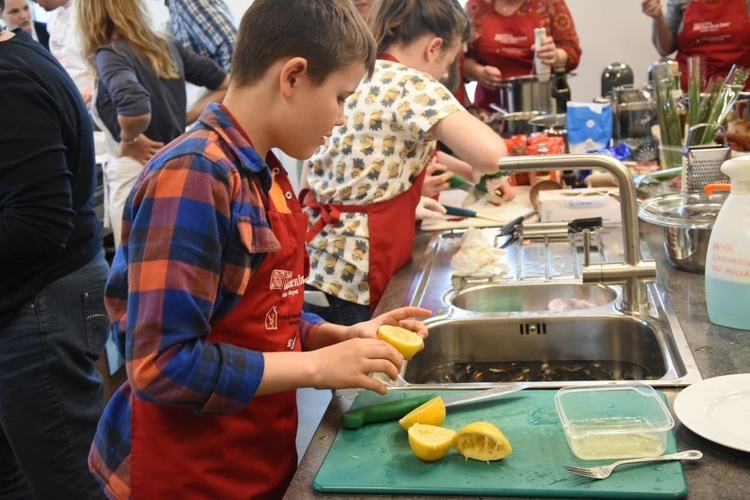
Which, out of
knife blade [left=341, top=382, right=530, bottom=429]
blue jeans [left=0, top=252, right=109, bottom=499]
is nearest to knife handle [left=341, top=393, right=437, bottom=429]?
knife blade [left=341, top=382, right=530, bottom=429]

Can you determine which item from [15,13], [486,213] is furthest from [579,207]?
[15,13]

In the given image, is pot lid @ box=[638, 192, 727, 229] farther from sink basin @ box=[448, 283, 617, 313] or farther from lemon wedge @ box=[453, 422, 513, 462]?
lemon wedge @ box=[453, 422, 513, 462]

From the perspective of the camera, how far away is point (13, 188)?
151 centimetres

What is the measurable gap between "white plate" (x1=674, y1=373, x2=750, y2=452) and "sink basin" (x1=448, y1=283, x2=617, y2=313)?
572 mm

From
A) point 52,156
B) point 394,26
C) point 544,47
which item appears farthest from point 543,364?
point 544,47

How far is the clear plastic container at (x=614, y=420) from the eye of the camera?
3.01 feet

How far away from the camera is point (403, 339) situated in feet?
3.78

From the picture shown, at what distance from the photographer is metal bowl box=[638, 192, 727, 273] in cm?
151

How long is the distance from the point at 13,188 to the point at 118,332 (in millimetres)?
616

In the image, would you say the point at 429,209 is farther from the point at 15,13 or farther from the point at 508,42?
the point at 508,42

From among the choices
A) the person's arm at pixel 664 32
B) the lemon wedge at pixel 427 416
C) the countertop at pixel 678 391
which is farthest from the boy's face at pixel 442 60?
the person's arm at pixel 664 32

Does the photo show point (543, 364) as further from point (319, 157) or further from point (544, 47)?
point (544, 47)

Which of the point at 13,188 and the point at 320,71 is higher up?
the point at 320,71

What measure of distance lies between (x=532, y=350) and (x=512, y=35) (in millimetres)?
2837
